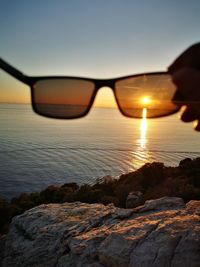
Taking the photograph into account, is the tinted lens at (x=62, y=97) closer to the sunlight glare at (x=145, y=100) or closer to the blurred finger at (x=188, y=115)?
the sunlight glare at (x=145, y=100)

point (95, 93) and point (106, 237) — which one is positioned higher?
point (95, 93)

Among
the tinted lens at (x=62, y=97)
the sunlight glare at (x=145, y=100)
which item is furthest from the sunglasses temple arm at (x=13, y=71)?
the sunlight glare at (x=145, y=100)

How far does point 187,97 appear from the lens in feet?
3.94

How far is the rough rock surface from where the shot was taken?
10.7 feet

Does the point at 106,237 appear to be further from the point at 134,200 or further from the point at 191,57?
the point at 134,200

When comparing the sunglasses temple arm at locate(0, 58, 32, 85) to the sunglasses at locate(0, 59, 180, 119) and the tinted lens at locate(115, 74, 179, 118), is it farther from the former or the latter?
the tinted lens at locate(115, 74, 179, 118)

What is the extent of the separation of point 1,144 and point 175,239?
105ft

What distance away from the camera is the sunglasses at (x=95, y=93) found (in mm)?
1764

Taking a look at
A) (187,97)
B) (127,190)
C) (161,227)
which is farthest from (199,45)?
(127,190)

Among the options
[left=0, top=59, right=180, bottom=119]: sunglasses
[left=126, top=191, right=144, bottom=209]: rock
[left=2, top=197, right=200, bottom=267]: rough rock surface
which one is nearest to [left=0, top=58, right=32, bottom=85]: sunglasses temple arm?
[left=0, top=59, right=180, bottom=119]: sunglasses

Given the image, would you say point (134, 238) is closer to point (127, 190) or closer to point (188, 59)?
point (188, 59)

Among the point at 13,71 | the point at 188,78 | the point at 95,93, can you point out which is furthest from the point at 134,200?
the point at 188,78

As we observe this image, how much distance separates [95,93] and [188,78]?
2.80 feet

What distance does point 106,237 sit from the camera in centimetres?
385
